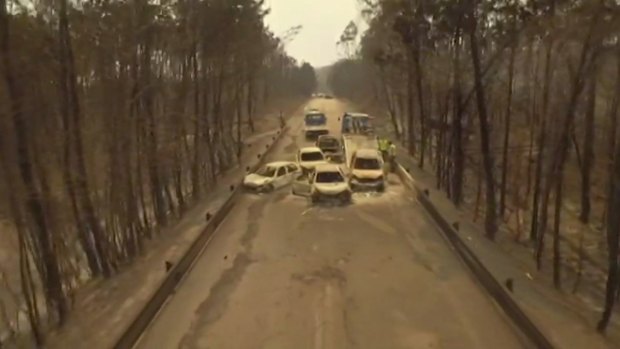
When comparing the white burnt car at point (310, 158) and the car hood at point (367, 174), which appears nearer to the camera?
the car hood at point (367, 174)

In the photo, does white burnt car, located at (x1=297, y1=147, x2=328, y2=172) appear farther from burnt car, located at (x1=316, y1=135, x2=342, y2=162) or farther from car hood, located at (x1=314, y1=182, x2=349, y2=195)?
car hood, located at (x1=314, y1=182, x2=349, y2=195)

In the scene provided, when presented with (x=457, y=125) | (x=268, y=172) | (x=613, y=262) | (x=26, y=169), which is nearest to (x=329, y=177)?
(x=268, y=172)

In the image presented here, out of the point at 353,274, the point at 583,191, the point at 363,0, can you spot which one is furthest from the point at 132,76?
the point at 363,0

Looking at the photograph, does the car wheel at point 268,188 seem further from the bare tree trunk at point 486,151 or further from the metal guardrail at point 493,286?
the bare tree trunk at point 486,151

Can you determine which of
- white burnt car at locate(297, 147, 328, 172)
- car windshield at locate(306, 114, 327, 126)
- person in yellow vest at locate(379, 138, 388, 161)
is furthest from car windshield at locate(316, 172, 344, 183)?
car windshield at locate(306, 114, 327, 126)

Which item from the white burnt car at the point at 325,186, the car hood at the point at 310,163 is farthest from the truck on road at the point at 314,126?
the white burnt car at the point at 325,186

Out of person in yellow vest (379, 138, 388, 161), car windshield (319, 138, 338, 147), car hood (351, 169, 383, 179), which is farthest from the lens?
car windshield (319, 138, 338, 147)

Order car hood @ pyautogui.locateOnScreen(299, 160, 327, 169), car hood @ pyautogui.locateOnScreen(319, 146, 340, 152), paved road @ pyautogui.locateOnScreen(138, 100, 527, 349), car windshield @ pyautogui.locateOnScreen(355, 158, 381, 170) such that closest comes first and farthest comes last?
paved road @ pyautogui.locateOnScreen(138, 100, 527, 349), car windshield @ pyautogui.locateOnScreen(355, 158, 381, 170), car hood @ pyautogui.locateOnScreen(299, 160, 327, 169), car hood @ pyautogui.locateOnScreen(319, 146, 340, 152)

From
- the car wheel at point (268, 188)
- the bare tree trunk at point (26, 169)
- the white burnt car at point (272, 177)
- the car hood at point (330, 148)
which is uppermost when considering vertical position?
the bare tree trunk at point (26, 169)

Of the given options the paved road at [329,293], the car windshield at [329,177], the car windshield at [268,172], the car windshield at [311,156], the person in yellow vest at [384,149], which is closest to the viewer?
the paved road at [329,293]
